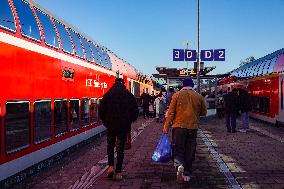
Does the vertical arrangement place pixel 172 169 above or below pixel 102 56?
below

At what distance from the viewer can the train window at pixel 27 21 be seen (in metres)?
8.53

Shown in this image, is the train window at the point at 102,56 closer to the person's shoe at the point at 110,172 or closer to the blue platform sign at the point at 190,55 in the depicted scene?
the person's shoe at the point at 110,172

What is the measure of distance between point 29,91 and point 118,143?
6.46ft

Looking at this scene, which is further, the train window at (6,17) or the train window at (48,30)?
the train window at (48,30)

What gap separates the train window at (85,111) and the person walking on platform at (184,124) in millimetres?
6213

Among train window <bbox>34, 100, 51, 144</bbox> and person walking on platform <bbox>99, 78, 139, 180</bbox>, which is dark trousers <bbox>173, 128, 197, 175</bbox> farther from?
train window <bbox>34, 100, 51, 144</bbox>

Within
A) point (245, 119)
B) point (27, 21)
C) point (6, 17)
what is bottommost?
point (245, 119)

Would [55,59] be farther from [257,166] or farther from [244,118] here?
[244,118]

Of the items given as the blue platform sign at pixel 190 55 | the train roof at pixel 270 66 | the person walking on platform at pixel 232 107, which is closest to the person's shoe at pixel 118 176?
the person walking on platform at pixel 232 107

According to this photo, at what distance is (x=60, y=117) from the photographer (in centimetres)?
1137

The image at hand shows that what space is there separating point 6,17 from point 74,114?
18.7ft

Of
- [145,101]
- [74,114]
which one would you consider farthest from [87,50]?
[145,101]

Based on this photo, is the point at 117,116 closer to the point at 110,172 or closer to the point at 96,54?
the point at 110,172

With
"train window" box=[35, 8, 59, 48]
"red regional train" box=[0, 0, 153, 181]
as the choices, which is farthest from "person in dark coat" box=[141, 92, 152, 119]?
"train window" box=[35, 8, 59, 48]
